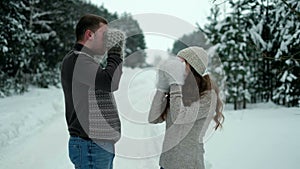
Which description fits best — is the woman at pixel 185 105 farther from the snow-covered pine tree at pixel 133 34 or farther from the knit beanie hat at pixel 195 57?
the snow-covered pine tree at pixel 133 34

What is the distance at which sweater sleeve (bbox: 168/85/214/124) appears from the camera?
6.36 feet

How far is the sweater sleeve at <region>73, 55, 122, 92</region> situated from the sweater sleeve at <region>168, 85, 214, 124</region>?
0.42 metres

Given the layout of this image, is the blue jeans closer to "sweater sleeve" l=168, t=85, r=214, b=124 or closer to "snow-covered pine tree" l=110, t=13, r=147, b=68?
"sweater sleeve" l=168, t=85, r=214, b=124

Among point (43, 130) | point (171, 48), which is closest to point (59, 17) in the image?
point (43, 130)

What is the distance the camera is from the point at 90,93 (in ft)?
5.83

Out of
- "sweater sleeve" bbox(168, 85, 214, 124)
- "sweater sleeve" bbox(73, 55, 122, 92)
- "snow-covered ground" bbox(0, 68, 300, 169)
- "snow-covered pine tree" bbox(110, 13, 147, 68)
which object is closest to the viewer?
"sweater sleeve" bbox(73, 55, 122, 92)

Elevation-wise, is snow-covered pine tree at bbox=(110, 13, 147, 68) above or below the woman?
above

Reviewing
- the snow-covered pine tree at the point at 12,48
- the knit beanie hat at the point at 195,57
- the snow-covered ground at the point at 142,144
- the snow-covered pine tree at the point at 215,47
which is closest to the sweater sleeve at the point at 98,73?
the knit beanie hat at the point at 195,57

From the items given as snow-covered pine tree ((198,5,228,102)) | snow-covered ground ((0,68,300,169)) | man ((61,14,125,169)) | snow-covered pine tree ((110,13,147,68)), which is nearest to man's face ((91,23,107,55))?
man ((61,14,125,169))

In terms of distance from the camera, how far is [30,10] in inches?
664

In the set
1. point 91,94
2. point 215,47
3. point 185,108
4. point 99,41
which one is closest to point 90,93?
point 91,94

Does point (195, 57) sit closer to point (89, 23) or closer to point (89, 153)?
point (89, 23)

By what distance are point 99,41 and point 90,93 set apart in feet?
1.13

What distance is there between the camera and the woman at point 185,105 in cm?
196
